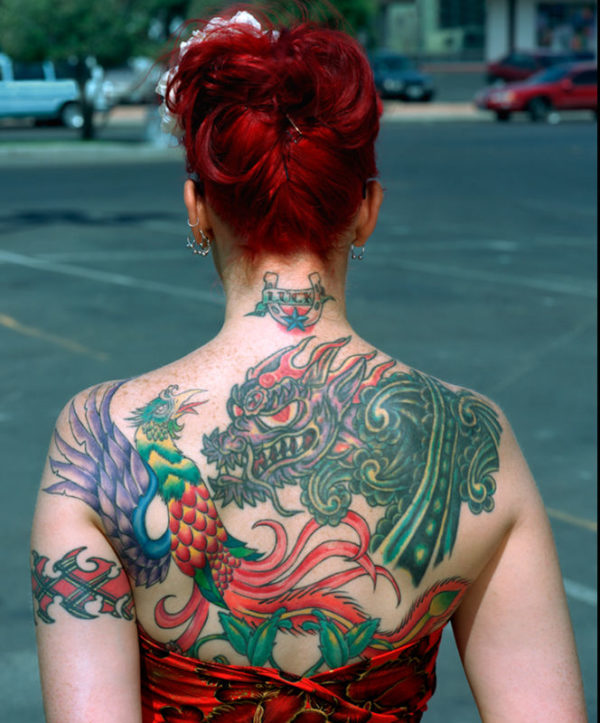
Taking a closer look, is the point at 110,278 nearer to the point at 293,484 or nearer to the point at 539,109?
the point at 293,484

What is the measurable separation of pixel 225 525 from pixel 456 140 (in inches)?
1022

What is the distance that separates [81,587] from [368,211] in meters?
0.71

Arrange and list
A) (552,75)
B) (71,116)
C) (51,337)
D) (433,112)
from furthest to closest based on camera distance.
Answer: (433,112) < (552,75) < (71,116) < (51,337)

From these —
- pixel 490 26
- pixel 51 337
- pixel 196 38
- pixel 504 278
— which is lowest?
pixel 504 278

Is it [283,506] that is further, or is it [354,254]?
[354,254]

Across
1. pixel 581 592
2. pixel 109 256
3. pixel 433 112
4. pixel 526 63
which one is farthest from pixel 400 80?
pixel 581 592

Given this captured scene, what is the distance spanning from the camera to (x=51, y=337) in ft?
28.5

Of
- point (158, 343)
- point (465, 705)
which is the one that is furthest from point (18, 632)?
point (158, 343)

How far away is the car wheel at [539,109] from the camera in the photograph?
32969mm

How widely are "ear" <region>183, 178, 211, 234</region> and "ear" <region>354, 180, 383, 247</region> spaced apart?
0.23m

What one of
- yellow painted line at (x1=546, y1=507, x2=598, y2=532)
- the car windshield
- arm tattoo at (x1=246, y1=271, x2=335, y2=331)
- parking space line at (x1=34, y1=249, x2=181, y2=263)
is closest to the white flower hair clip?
arm tattoo at (x1=246, y1=271, x2=335, y2=331)

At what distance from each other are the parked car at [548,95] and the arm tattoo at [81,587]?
32.8 meters

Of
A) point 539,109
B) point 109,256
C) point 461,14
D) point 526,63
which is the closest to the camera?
point 109,256

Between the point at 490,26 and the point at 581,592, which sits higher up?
the point at 490,26
